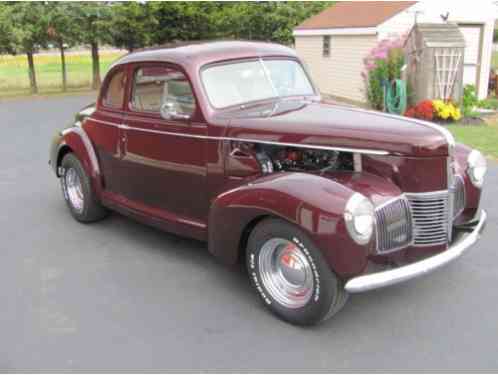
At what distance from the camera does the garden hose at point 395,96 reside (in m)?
11.7

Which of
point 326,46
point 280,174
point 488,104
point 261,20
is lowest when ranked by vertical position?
point 488,104

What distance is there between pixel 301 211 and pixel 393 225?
0.66m

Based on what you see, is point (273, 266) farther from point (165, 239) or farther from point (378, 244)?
point (165, 239)

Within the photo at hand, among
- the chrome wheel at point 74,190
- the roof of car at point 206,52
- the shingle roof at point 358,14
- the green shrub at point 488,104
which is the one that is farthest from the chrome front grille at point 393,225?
the shingle roof at point 358,14

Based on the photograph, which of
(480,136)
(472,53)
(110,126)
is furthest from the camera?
(472,53)

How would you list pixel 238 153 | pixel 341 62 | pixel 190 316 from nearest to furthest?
pixel 190 316, pixel 238 153, pixel 341 62

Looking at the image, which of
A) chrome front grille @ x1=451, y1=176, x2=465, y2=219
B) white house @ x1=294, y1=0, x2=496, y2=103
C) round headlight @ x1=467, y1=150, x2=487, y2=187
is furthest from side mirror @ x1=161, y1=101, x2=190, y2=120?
white house @ x1=294, y1=0, x2=496, y2=103

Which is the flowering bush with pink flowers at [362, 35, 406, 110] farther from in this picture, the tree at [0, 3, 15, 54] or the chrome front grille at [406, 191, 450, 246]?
the tree at [0, 3, 15, 54]

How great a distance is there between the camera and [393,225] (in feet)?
11.0

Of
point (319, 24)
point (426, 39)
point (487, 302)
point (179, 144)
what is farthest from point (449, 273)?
point (319, 24)

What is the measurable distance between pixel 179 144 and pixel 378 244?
1.95 metres

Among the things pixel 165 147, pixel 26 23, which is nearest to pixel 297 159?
pixel 165 147

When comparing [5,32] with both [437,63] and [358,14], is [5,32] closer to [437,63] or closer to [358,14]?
[358,14]

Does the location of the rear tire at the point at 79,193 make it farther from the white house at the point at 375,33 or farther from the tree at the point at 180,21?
the tree at the point at 180,21
